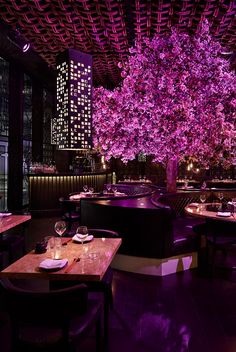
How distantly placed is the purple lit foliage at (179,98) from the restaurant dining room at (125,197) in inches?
0.9

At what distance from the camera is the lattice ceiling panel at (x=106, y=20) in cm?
531

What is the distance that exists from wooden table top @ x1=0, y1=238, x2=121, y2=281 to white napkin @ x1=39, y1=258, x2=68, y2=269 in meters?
0.03

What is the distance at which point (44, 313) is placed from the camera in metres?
1.86

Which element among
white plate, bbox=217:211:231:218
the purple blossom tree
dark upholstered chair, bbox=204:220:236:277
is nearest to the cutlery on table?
dark upholstered chair, bbox=204:220:236:277

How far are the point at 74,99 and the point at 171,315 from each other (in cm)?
489

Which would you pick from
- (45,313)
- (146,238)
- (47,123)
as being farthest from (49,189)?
(45,313)

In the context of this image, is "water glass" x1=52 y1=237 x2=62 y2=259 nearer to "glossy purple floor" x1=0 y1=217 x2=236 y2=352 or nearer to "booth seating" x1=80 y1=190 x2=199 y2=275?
"glossy purple floor" x1=0 y1=217 x2=236 y2=352

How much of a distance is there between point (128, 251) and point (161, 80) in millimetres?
3117

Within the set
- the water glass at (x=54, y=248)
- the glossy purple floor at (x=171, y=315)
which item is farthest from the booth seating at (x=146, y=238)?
the water glass at (x=54, y=248)

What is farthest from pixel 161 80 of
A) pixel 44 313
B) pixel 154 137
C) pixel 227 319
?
pixel 44 313

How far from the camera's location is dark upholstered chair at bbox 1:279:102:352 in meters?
1.86

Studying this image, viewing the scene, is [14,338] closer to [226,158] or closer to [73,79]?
[73,79]

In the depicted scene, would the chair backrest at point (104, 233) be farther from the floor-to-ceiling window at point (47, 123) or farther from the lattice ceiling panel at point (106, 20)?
the floor-to-ceiling window at point (47, 123)

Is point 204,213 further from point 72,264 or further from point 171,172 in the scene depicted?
point 72,264
